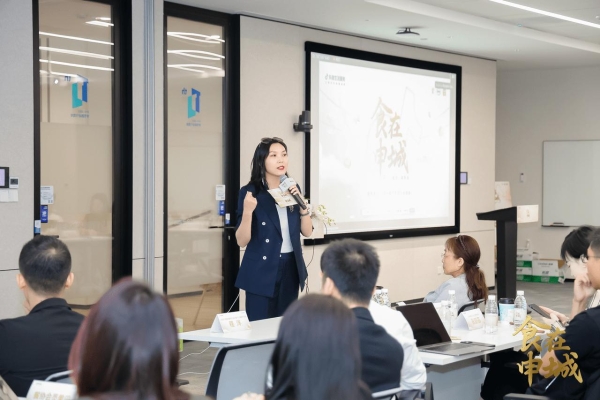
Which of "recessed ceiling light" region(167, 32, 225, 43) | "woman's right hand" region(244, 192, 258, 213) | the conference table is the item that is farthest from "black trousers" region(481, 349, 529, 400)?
"recessed ceiling light" region(167, 32, 225, 43)

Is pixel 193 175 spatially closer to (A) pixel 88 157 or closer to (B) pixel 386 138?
(A) pixel 88 157

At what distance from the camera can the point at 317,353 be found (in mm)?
1606

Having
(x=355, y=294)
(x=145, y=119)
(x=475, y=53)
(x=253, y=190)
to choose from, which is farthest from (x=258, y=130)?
(x=355, y=294)

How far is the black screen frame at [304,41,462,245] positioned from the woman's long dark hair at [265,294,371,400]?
6.47m

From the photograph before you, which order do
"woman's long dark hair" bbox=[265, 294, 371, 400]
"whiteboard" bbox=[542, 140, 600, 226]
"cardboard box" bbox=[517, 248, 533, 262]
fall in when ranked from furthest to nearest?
"cardboard box" bbox=[517, 248, 533, 262] < "whiteboard" bbox=[542, 140, 600, 226] < "woman's long dark hair" bbox=[265, 294, 371, 400]

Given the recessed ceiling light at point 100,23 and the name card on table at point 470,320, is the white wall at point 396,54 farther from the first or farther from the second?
the name card on table at point 470,320

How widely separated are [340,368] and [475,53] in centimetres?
927

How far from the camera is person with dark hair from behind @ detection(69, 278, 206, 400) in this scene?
1393 millimetres

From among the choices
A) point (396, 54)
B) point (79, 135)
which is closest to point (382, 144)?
point (396, 54)

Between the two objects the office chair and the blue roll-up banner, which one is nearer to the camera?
the office chair

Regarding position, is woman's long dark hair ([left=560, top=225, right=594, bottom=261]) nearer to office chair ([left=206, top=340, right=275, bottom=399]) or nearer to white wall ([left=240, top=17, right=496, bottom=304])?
office chair ([left=206, top=340, right=275, bottom=399])

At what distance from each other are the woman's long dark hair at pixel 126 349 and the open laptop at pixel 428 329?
7.90 ft

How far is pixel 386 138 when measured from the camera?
9188 millimetres

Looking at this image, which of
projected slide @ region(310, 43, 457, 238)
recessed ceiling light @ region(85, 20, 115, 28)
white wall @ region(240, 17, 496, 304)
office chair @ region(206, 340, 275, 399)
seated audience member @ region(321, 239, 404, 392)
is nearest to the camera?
seated audience member @ region(321, 239, 404, 392)
